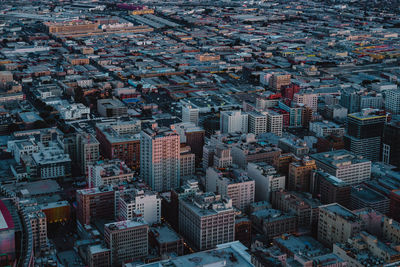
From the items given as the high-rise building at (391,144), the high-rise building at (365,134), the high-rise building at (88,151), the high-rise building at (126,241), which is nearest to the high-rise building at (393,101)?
the high-rise building at (365,134)

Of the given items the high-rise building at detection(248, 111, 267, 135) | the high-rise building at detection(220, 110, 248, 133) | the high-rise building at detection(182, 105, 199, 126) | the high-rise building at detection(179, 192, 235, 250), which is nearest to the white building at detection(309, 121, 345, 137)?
the high-rise building at detection(248, 111, 267, 135)

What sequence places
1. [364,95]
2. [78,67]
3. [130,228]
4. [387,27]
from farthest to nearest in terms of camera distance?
[387,27] → [78,67] → [364,95] → [130,228]

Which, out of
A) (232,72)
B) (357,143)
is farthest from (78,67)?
(357,143)

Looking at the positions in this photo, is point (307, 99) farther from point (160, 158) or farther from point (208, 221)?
point (208, 221)

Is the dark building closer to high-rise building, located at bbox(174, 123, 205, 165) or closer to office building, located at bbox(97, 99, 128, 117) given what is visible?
high-rise building, located at bbox(174, 123, 205, 165)

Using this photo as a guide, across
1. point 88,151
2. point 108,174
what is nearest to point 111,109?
point 88,151

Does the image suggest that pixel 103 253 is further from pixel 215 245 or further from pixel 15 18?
pixel 15 18
